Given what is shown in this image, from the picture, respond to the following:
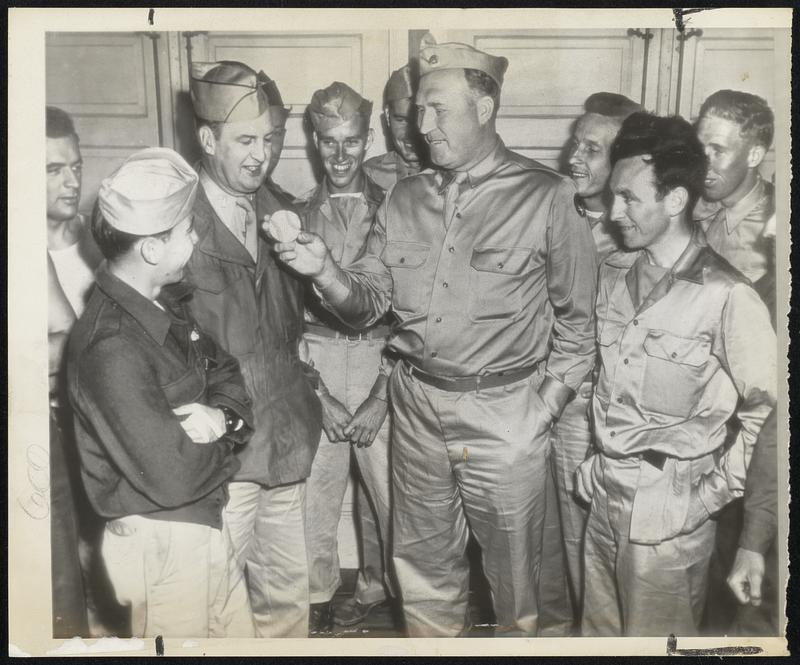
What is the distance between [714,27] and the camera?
2398 mm

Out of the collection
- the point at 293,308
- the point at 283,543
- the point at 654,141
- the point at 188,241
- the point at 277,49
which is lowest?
the point at 283,543

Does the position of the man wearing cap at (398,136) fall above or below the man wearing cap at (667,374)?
above

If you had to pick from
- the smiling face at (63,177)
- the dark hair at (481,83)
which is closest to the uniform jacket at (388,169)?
the dark hair at (481,83)

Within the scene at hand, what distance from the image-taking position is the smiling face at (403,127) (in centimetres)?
238

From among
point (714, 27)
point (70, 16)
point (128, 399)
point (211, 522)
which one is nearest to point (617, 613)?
Answer: point (211, 522)

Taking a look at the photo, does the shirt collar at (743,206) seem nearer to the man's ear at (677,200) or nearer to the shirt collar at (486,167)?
the man's ear at (677,200)

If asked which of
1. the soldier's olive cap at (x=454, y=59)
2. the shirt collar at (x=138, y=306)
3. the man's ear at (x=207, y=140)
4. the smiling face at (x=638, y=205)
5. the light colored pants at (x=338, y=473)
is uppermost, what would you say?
the soldier's olive cap at (x=454, y=59)

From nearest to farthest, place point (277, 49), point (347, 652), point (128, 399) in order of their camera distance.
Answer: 1. point (128, 399)
2. point (277, 49)
3. point (347, 652)

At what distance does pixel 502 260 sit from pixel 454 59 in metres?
0.55

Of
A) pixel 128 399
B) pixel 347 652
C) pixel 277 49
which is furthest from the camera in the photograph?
pixel 347 652

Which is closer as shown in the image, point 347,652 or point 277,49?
point 277,49

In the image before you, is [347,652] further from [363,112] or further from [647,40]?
[647,40]

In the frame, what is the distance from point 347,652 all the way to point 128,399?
972mm

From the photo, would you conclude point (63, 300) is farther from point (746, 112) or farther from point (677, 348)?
point (746, 112)
